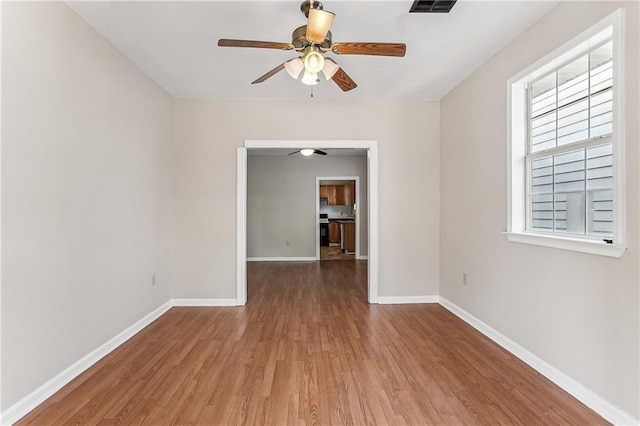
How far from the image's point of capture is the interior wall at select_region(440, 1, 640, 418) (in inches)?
67.6

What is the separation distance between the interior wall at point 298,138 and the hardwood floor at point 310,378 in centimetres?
59

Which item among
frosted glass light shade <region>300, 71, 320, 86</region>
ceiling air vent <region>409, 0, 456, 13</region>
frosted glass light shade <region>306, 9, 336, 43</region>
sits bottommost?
frosted glass light shade <region>300, 71, 320, 86</region>

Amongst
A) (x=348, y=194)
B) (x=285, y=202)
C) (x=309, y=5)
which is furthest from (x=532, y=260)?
(x=348, y=194)

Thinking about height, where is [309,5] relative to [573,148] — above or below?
above

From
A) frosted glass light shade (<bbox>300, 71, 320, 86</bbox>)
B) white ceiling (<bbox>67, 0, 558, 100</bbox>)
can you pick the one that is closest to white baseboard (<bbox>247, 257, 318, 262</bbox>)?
white ceiling (<bbox>67, 0, 558, 100</bbox>)

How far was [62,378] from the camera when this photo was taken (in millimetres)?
2156

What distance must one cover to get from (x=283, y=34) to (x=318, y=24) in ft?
2.73

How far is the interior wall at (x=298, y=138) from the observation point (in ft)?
13.1

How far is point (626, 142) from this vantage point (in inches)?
68.2

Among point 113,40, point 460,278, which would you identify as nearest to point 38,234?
point 113,40

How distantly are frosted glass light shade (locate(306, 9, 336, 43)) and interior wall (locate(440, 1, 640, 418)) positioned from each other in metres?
1.61

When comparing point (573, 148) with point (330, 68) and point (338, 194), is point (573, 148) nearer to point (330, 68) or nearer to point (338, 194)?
point (330, 68)

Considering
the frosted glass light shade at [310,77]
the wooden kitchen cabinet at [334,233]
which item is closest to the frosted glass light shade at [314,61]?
the frosted glass light shade at [310,77]

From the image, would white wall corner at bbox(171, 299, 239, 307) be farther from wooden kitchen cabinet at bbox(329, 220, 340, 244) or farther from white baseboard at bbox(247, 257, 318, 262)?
wooden kitchen cabinet at bbox(329, 220, 340, 244)
